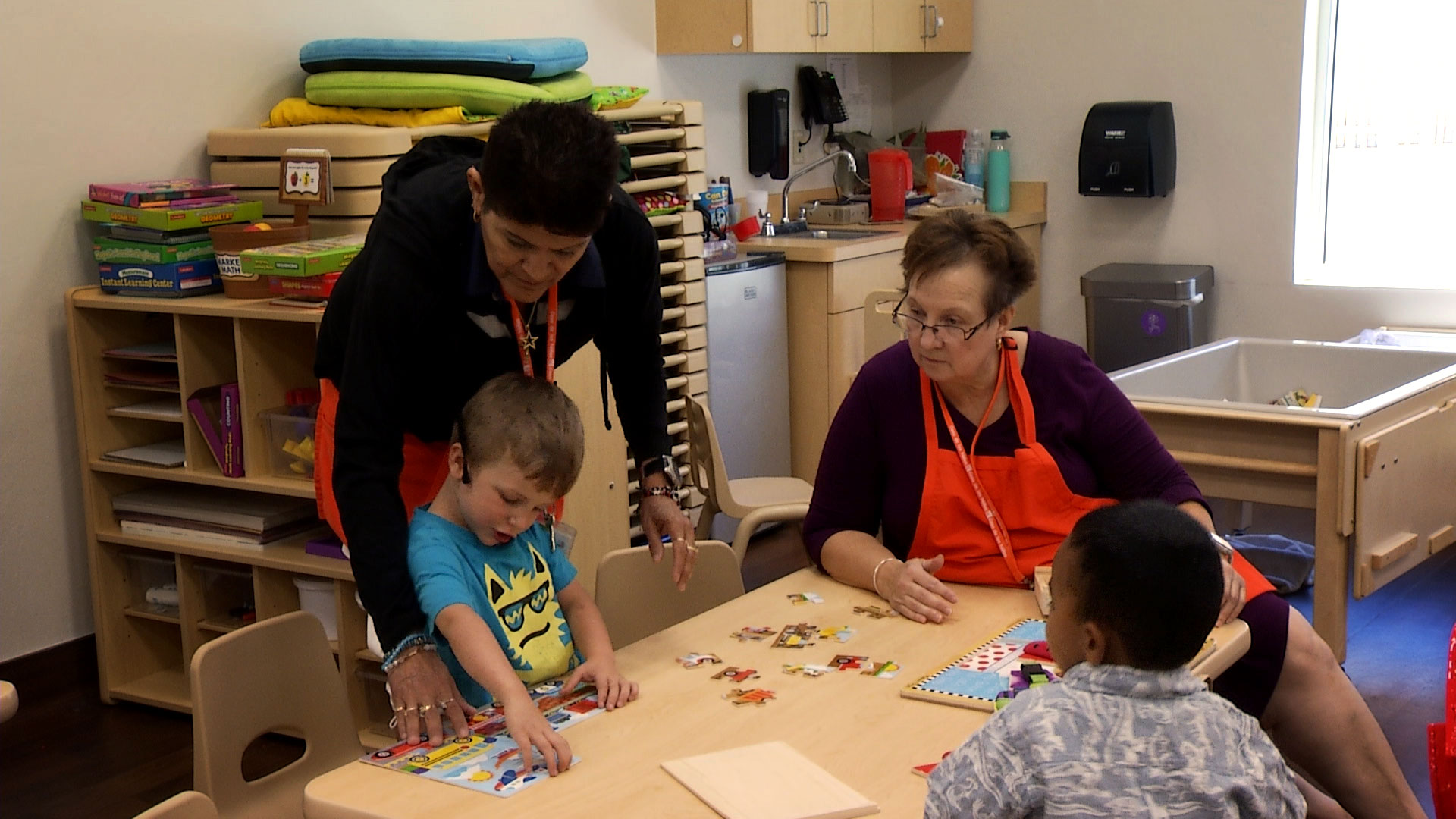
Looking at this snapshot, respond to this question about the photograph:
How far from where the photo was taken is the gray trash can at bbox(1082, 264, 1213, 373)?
16.7 feet

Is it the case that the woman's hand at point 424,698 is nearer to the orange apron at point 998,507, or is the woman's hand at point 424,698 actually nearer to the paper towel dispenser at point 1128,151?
the orange apron at point 998,507

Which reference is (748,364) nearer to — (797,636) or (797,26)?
(797,26)

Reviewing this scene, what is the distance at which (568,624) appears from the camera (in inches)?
75.4

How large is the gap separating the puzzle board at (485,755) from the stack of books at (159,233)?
6.13 feet

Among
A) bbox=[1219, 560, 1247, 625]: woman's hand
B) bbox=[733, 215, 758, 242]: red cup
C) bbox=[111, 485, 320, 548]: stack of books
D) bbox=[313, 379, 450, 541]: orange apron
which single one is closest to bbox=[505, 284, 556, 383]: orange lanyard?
bbox=[313, 379, 450, 541]: orange apron

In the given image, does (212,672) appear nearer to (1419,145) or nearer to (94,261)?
(94,261)

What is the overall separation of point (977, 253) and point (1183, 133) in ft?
11.8

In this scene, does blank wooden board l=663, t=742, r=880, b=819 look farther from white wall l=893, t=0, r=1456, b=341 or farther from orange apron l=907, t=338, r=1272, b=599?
white wall l=893, t=0, r=1456, b=341

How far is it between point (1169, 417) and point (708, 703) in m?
1.77

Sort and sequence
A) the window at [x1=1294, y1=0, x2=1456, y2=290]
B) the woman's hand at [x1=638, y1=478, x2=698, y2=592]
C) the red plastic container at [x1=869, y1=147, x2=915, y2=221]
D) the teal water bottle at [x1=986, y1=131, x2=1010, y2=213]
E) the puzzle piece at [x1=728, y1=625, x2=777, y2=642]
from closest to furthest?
the puzzle piece at [x1=728, y1=625, x2=777, y2=642] → the woman's hand at [x1=638, y1=478, x2=698, y2=592] → the window at [x1=1294, y1=0, x2=1456, y2=290] → the red plastic container at [x1=869, y1=147, x2=915, y2=221] → the teal water bottle at [x1=986, y1=131, x2=1010, y2=213]

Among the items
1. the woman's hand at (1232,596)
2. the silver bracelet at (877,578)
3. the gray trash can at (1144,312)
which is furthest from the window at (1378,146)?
the silver bracelet at (877,578)

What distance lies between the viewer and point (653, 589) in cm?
231

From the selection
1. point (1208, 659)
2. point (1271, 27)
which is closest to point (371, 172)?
point (1208, 659)

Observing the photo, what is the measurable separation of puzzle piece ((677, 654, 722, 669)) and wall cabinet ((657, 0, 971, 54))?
10.4 feet
